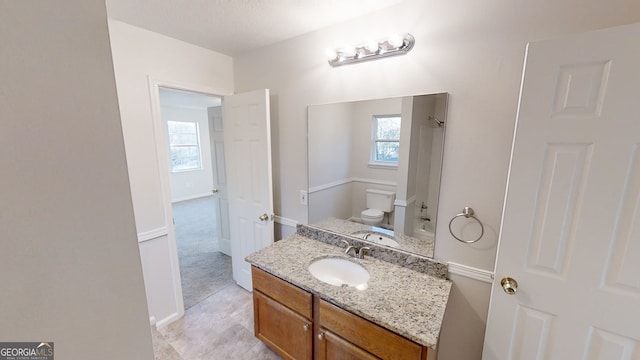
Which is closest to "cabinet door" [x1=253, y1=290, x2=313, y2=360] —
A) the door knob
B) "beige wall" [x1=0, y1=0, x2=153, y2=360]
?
the door knob

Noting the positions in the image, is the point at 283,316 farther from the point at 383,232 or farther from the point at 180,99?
the point at 180,99

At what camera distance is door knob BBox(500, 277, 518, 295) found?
1129mm

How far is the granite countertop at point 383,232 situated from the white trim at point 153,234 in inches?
49.6

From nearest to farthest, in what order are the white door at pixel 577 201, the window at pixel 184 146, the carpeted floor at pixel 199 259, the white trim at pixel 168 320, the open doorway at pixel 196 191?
the white door at pixel 577 201 < the white trim at pixel 168 320 < the carpeted floor at pixel 199 259 < the open doorway at pixel 196 191 < the window at pixel 184 146

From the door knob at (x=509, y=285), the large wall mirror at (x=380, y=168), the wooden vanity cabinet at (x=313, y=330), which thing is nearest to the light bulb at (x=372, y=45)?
the large wall mirror at (x=380, y=168)

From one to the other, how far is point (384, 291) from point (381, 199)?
63 cm

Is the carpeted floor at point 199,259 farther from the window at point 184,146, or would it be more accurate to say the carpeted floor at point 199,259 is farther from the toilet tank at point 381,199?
the toilet tank at point 381,199

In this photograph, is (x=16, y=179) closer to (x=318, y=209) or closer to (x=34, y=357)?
(x=34, y=357)

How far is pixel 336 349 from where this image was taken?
1.35m

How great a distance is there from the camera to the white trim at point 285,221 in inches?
88.0

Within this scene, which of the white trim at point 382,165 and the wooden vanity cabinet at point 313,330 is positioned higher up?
the white trim at point 382,165

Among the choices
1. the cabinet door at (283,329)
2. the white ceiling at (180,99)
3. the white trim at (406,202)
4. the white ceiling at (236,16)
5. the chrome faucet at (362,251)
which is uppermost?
the white ceiling at (180,99)

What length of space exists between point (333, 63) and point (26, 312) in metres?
1.81

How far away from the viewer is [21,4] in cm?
37
